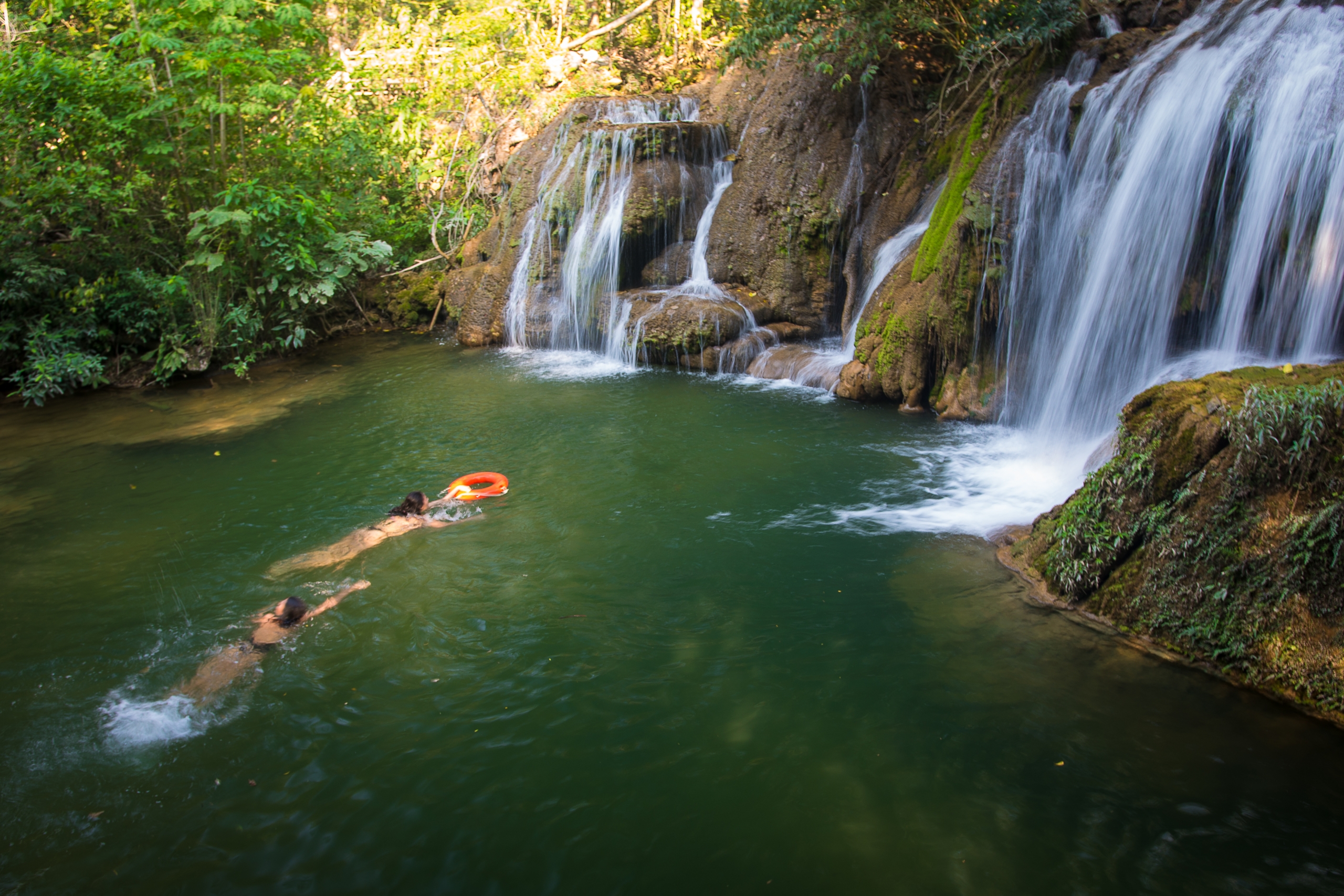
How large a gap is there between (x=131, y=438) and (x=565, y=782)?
28.7 ft

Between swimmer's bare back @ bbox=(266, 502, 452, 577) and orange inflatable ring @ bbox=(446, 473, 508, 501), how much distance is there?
1.22 ft

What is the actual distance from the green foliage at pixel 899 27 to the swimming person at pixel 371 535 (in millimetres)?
8077

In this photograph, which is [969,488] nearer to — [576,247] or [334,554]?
[334,554]

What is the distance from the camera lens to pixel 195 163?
12133mm

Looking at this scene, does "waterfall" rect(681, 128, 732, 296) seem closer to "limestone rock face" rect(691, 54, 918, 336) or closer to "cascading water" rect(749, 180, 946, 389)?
"limestone rock face" rect(691, 54, 918, 336)

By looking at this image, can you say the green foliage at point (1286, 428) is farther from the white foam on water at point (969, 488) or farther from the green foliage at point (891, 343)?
the green foliage at point (891, 343)

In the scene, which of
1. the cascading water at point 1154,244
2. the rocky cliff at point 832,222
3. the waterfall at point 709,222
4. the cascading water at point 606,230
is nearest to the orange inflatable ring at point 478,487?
the cascading water at point 1154,244

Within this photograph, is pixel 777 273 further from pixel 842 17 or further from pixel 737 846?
pixel 737 846

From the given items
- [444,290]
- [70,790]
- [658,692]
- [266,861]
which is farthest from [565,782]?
[444,290]

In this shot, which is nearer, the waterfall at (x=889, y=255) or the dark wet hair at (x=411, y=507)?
the dark wet hair at (x=411, y=507)

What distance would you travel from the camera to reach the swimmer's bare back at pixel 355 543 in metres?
6.24

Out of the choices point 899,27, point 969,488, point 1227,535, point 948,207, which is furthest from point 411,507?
point 899,27

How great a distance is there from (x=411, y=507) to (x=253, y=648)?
207 cm

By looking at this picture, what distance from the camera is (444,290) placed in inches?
643
